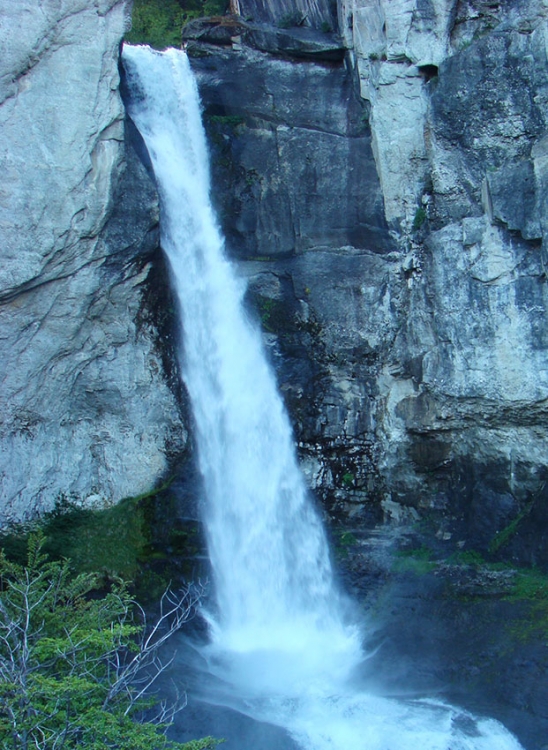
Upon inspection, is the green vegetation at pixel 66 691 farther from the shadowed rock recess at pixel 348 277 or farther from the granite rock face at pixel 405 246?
the granite rock face at pixel 405 246

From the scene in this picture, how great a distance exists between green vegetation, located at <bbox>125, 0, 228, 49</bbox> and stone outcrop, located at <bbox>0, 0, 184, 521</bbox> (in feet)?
32.0

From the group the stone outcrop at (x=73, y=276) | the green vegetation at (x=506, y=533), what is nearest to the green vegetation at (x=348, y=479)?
the green vegetation at (x=506, y=533)

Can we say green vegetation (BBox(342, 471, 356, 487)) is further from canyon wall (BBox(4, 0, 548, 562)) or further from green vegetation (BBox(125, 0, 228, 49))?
green vegetation (BBox(125, 0, 228, 49))

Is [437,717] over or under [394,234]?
under

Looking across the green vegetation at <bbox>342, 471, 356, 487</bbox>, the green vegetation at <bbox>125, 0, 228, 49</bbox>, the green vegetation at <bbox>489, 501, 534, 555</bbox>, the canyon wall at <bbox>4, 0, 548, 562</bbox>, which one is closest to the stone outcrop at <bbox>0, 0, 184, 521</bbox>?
the canyon wall at <bbox>4, 0, 548, 562</bbox>

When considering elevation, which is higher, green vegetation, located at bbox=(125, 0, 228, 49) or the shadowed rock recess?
green vegetation, located at bbox=(125, 0, 228, 49)

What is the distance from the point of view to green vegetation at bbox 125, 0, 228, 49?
2142cm

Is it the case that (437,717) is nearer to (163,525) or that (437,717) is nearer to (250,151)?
(163,525)

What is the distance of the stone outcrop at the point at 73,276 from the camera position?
1188 centimetres

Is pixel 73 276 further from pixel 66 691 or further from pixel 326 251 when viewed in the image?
pixel 66 691

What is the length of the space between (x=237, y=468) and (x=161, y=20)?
16.0m

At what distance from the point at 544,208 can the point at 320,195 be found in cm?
507

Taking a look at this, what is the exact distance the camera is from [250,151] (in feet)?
51.0

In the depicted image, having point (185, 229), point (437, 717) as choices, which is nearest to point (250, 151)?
point (185, 229)
